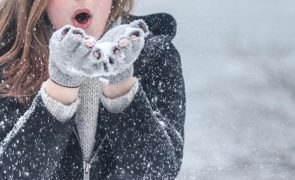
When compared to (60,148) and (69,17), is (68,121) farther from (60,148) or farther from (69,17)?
(69,17)

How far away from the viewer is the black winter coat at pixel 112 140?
164 centimetres

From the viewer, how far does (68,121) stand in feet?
5.36

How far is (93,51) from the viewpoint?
1373 mm

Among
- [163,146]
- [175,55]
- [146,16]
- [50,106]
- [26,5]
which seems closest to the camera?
[50,106]

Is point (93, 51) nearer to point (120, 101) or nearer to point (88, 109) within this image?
point (120, 101)

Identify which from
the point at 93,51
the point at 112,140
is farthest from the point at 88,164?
the point at 93,51

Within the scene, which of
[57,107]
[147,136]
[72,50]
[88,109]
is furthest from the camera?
[88,109]

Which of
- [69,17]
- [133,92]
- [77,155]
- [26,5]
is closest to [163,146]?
[133,92]

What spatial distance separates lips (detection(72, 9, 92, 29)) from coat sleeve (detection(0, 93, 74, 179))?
0.92 feet

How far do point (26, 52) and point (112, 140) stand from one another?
38 cm

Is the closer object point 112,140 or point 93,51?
point 93,51

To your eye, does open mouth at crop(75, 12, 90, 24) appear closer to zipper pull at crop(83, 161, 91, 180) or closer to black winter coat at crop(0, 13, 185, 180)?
black winter coat at crop(0, 13, 185, 180)

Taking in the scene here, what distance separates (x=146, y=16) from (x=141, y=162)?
633 mm

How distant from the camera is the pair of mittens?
1.37 m
